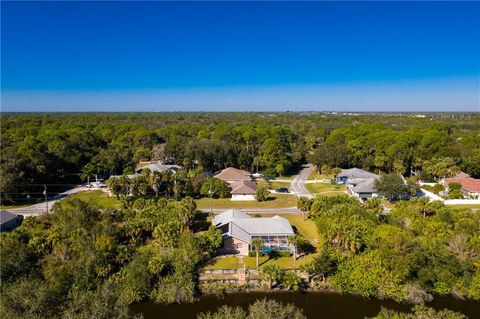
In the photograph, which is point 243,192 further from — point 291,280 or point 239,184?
point 291,280

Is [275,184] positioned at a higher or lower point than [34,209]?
lower

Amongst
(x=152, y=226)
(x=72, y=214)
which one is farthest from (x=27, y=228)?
(x=152, y=226)

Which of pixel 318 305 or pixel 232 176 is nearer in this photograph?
pixel 318 305

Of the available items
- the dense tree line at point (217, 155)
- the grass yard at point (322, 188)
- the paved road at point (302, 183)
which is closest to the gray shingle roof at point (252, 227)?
the paved road at point (302, 183)

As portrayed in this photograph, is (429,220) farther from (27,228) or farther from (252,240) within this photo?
(27,228)

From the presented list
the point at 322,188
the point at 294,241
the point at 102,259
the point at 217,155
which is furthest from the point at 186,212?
the point at 217,155

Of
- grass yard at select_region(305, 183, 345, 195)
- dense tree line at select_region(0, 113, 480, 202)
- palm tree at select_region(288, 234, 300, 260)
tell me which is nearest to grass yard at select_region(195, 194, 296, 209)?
grass yard at select_region(305, 183, 345, 195)

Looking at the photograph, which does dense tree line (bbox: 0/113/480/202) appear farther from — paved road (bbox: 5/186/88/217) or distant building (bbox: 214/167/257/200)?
distant building (bbox: 214/167/257/200)
